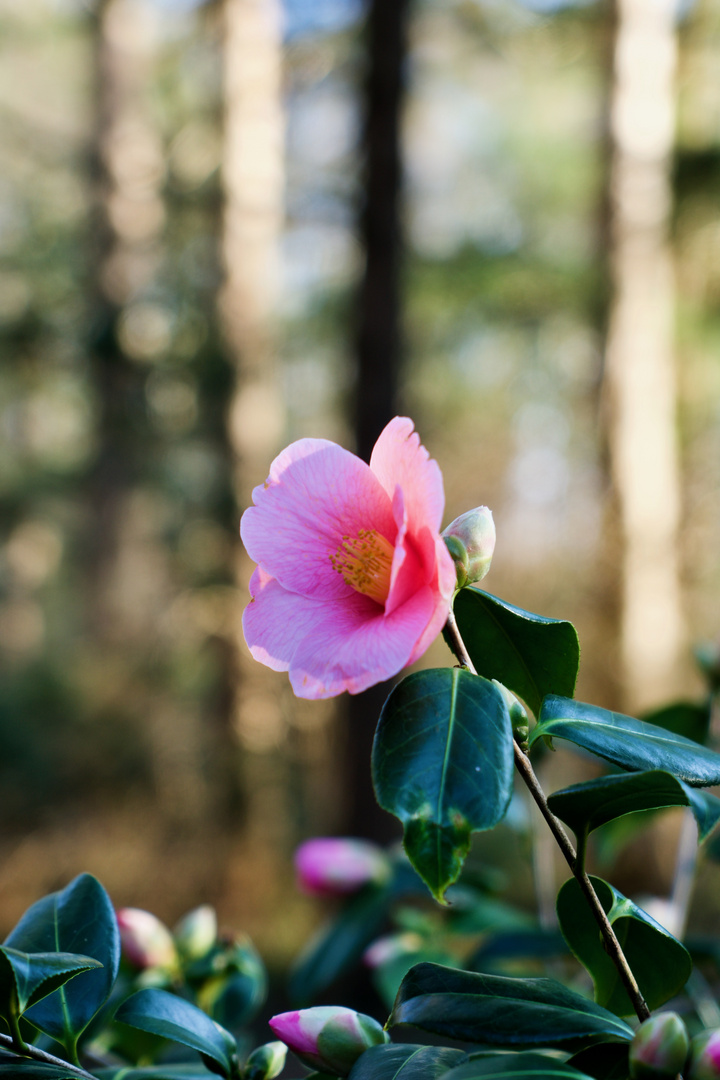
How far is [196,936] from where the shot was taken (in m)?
0.72

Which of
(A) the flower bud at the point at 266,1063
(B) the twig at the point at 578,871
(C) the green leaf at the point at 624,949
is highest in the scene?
(B) the twig at the point at 578,871

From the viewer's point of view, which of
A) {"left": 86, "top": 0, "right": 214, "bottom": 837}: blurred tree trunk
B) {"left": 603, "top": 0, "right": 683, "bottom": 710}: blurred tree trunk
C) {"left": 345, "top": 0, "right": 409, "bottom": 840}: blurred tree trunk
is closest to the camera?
{"left": 345, "top": 0, "right": 409, "bottom": 840}: blurred tree trunk

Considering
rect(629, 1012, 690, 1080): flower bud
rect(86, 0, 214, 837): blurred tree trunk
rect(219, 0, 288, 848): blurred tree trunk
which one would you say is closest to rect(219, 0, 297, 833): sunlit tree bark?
rect(219, 0, 288, 848): blurred tree trunk

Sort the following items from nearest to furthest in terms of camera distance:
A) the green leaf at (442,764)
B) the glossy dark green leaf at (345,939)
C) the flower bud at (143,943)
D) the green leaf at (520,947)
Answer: the green leaf at (442,764), the flower bud at (143,943), the green leaf at (520,947), the glossy dark green leaf at (345,939)

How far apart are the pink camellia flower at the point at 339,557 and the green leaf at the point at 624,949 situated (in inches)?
7.3

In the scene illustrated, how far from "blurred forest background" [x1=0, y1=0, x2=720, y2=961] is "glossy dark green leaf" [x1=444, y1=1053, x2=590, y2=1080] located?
332 cm

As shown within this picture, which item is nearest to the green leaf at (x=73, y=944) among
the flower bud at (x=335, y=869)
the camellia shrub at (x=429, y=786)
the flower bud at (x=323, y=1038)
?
the camellia shrub at (x=429, y=786)

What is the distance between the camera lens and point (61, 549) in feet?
27.6

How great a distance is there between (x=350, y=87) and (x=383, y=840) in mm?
4476

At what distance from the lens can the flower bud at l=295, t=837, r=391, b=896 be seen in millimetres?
887

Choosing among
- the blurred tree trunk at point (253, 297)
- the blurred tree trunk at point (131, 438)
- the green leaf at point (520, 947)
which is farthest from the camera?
the blurred tree trunk at point (131, 438)

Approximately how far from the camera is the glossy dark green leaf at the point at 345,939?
91cm

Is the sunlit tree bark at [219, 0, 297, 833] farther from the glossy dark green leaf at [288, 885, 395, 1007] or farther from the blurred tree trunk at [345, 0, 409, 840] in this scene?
the glossy dark green leaf at [288, 885, 395, 1007]

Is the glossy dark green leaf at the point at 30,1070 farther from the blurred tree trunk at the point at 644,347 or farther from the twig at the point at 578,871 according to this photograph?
the blurred tree trunk at the point at 644,347
